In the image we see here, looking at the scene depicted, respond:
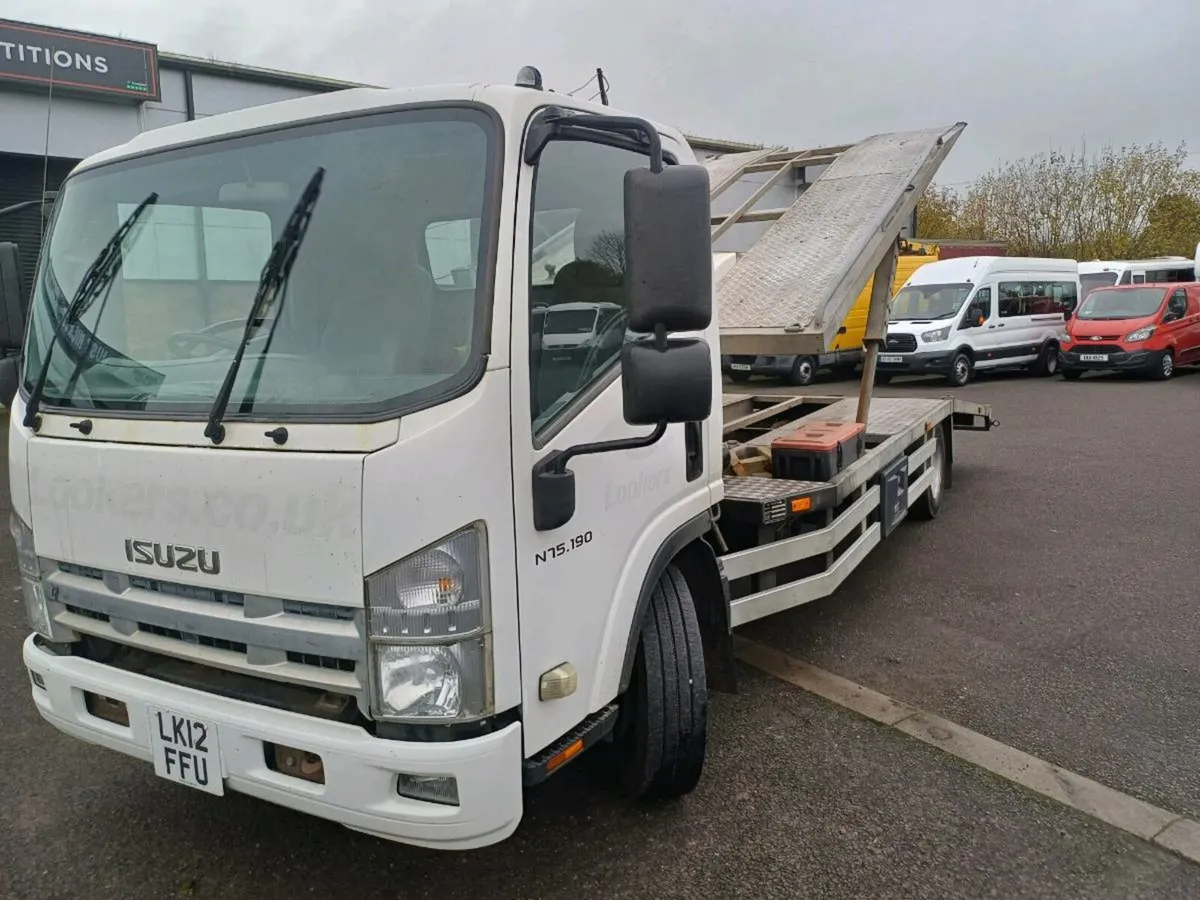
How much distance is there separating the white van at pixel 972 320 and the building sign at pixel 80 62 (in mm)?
12382

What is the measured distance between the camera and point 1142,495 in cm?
759

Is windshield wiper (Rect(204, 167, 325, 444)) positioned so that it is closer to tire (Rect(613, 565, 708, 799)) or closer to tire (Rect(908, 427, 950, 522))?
tire (Rect(613, 565, 708, 799))

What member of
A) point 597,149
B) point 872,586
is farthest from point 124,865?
point 872,586

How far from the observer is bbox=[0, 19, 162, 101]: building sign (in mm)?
11945

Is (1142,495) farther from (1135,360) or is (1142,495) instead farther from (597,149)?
(1135,360)

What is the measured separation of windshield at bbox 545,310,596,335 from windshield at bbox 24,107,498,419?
0.90ft

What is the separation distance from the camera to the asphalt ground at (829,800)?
9.12 feet

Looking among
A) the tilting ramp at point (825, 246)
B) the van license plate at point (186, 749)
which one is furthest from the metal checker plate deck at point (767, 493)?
the van license plate at point (186, 749)

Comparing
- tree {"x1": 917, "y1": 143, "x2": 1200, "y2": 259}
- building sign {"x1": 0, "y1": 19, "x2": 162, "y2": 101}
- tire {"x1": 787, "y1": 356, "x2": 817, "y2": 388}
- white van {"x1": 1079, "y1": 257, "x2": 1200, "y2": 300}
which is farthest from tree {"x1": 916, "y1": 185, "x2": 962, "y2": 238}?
building sign {"x1": 0, "y1": 19, "x2": 162, "y2": 101}

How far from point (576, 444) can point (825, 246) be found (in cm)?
272

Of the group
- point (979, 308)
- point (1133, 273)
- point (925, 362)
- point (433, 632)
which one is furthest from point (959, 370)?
point (433, 632)

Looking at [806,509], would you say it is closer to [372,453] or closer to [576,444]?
[576,444]

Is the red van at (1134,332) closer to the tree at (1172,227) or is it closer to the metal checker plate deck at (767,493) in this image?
the metal checker plate deck at (767,493)

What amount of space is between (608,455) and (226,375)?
1053 millimetres
